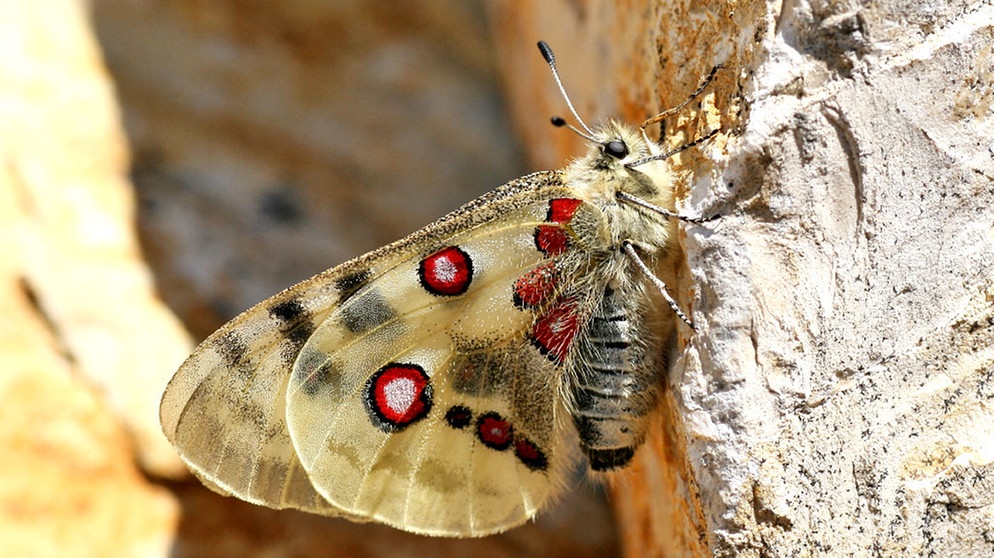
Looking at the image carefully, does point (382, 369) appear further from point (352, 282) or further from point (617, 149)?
point (617, 149)

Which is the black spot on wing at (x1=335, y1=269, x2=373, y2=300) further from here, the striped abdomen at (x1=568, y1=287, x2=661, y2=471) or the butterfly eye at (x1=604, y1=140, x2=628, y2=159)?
the butterfly eye at (x1=604, y1=140, x2=628, y2=159)

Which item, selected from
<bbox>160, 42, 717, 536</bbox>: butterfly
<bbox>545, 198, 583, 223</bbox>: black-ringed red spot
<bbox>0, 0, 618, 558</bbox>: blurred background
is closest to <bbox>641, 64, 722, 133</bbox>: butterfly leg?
<bbox>160, 42, 717, 536</bbox>: butterfly

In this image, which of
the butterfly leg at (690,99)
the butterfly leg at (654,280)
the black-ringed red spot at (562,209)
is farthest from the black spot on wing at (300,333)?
the butterfly leg at (690,99)

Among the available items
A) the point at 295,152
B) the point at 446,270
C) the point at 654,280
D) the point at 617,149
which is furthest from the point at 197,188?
the point at 654,280

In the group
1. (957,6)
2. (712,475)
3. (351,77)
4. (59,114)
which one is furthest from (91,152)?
(957,6)

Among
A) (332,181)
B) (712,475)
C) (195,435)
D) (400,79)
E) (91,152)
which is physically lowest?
(195,435)

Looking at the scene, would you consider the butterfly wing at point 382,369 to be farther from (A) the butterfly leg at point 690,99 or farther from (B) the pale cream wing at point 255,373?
(A) the butterfly leg at point 690,99

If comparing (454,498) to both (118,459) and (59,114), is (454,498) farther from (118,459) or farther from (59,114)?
(59,114)
